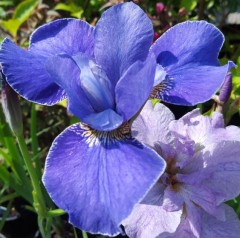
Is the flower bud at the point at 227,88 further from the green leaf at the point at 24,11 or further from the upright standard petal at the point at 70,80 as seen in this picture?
the green leaf at the point at 24,11

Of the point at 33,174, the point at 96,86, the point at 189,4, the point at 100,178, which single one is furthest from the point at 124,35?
the point at 189,4

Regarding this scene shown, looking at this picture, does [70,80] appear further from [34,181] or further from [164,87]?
[34,181]

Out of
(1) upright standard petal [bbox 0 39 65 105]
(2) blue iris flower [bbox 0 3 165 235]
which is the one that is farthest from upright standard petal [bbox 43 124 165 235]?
(1) upright standard petal [bbox 0 39 65 105]

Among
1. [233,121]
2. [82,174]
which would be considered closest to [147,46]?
[82,174]

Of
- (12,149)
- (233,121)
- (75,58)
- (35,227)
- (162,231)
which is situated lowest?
(35,227)

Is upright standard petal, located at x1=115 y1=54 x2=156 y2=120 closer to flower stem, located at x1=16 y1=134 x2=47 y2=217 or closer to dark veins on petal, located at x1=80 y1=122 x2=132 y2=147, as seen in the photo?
dark veins on petal, located at x1=80 y1=122 x2=132 y2=147

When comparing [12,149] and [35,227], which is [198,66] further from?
[35,227]
